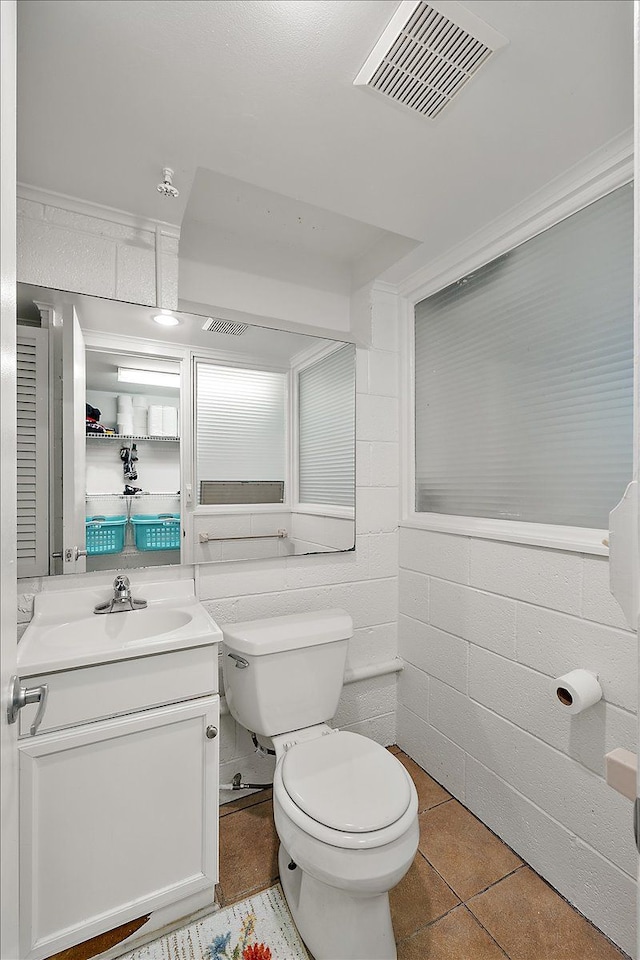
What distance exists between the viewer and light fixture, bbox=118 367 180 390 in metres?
1.70

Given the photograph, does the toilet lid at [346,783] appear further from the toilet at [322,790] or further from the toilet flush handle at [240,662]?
the toilet flush handle at [240,662]

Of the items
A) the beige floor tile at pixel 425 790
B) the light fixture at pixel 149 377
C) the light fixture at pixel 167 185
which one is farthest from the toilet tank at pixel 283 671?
the light fixture at pixel 167 185

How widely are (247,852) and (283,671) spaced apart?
0.64 m

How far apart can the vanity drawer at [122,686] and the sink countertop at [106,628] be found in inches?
1.3

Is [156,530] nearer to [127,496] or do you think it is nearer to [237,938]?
[127,496]

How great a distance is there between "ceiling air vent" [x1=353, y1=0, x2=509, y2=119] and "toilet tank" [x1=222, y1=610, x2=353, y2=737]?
1624 millimetres

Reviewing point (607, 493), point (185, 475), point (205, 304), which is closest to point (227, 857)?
point (185, 475)

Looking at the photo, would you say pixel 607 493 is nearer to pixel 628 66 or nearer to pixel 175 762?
pixel 628 66

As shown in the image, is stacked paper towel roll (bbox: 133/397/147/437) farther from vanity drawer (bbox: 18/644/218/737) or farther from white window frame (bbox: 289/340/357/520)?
vanity drawer (bbox: 18/644/218/737)

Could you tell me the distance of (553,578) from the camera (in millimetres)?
1500

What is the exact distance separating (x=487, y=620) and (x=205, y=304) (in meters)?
1.68

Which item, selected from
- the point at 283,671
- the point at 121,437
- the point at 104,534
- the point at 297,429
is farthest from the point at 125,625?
the point at 297,429

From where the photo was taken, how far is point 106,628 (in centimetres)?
155

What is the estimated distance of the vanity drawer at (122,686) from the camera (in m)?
1.18
